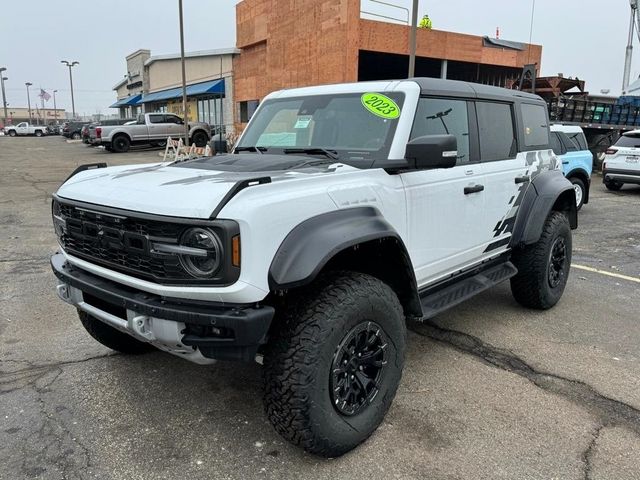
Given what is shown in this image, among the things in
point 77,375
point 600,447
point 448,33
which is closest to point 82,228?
point 77,375

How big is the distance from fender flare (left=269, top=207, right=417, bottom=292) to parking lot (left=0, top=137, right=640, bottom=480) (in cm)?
102

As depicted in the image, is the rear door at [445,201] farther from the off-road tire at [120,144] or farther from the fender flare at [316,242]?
the off-road tire at [120,144]

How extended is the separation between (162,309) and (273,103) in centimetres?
243

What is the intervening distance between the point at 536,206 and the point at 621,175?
10.4 metres

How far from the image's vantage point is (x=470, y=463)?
269cm

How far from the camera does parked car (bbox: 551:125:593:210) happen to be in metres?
9.77

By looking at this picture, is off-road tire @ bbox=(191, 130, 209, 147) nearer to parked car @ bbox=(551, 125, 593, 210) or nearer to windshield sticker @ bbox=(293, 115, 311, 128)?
parked car @ bbox=(551, 125, 593, 210)

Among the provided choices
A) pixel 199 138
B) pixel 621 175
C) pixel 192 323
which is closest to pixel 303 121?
pixel 192 323

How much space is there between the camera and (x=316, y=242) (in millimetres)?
2479

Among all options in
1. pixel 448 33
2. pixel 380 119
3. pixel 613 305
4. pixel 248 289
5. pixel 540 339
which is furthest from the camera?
pixel 448 33

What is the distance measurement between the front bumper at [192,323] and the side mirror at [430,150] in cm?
126

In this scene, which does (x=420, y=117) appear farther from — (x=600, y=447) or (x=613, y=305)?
(x=613, y=305)

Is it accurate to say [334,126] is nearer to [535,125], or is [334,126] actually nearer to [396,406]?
[396,406]

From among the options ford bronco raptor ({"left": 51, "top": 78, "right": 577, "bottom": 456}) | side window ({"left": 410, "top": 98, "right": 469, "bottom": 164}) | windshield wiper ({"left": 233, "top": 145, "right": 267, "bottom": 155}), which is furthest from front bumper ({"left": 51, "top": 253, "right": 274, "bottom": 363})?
side window ({"left": 410, "top": 98, "right": 469, "bottom": 164})
